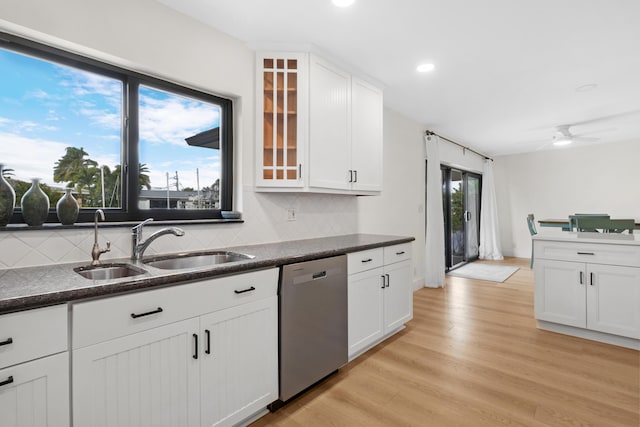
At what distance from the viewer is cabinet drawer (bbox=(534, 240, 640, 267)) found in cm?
266

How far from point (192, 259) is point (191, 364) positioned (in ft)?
2.41

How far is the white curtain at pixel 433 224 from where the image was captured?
4.69 meters

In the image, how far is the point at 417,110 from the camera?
414 cm

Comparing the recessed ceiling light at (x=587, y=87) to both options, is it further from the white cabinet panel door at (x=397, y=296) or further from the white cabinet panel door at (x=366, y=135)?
the white cabinet panel door at (x=397, y=296)

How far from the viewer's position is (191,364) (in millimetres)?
1458

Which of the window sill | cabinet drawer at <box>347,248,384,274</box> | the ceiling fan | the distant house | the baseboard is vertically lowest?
the baseboard

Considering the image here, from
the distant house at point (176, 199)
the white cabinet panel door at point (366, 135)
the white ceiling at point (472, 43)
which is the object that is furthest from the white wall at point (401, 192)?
the distant house at point (176, 199)

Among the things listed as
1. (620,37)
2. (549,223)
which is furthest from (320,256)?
(549,223)

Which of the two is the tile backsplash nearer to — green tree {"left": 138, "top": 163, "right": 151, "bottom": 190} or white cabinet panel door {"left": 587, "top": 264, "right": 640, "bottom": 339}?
green tree {"left": 138, "top": 163, "right": 151, "bottom": 190}

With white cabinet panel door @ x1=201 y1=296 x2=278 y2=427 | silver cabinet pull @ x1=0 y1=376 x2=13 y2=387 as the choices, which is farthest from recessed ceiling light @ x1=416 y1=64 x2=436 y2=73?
silver cabinet pull @ x1=0 y1=376 x2=13 y2=387

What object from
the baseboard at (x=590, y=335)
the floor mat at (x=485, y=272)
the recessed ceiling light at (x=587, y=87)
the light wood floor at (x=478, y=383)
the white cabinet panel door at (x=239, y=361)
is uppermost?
the recessed ceiling light at (x=587, y=87)

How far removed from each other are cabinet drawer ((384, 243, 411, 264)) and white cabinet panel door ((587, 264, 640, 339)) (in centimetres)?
163

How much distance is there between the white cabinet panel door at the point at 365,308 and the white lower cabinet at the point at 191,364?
0.75 meters

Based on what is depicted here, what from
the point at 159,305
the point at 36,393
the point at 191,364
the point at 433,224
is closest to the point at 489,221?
the point at 433,224
